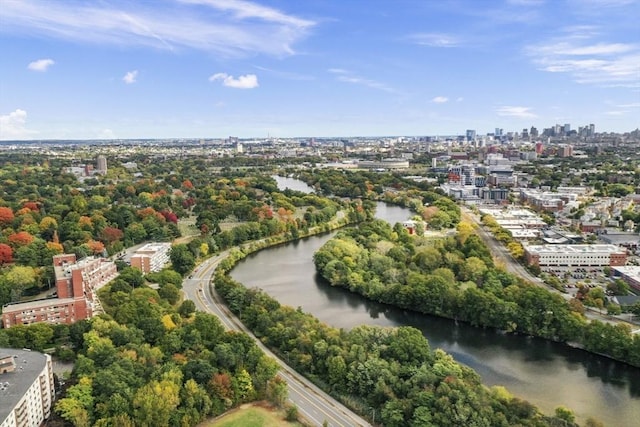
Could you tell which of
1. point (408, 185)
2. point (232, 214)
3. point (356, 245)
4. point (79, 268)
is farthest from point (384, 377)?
point (408, 185)

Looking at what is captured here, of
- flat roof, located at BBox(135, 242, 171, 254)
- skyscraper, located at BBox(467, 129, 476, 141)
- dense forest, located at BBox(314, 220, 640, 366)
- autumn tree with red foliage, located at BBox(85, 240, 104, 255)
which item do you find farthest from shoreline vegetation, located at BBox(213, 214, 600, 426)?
skyscraper, located at BBox(467, 129, 476, 141)

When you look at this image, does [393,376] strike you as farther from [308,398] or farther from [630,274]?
[630,274]

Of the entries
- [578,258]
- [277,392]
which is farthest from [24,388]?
[578,258]

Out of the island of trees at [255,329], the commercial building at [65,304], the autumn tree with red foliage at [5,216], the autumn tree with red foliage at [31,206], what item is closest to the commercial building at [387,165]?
the island of trees at [255,329]

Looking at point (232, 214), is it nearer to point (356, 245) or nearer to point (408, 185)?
point (356, 245)

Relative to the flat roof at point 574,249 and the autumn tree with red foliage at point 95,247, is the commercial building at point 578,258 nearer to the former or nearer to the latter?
the flat roof at point 574,249

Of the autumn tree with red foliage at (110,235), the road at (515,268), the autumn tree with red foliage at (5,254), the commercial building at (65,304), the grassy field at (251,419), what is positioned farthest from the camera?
the autumn tree with red foliage at (110,235)

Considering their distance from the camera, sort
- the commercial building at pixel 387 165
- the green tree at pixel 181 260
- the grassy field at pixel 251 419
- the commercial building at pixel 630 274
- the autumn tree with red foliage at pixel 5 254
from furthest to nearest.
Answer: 1. the commercial building at pixel 387 165
2. the green tree at pixel 181 260
3. the autumn tree with red foliage at pixel 5 254
4. the commercial building at pixel 630 274
5. the grassy field at pixel 251 419

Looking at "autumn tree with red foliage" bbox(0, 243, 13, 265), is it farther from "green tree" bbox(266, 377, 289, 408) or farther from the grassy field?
"green tree" bbox(266, 377, 289, 408)
